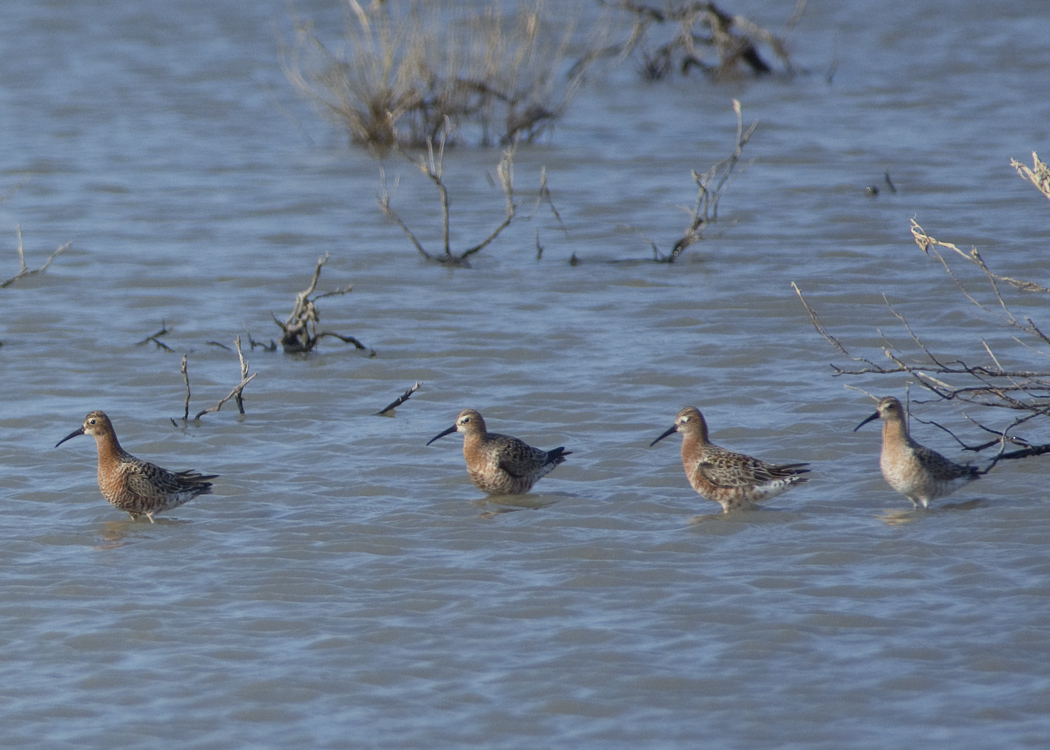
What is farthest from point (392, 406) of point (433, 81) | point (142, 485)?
point (433, 81)

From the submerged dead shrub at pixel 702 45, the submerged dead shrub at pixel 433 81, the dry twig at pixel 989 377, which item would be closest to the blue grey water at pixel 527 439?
the dry twig at pixel 989 377

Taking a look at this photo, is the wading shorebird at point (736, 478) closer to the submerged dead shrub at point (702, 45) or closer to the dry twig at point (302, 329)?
the dry twig at point (302, 329)

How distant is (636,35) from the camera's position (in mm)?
18547

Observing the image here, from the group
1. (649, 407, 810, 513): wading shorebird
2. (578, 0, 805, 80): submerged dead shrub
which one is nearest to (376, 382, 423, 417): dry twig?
(649, 407, 810, 513): wading shorebird

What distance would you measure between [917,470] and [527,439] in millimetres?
2366

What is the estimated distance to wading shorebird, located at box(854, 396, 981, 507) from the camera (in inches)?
275

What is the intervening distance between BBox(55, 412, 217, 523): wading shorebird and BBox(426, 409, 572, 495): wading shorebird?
51.0 inches

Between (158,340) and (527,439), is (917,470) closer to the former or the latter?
(527,439)

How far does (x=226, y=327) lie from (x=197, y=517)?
12.2ft

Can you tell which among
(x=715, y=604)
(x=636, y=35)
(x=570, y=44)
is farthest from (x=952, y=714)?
(x=570, y=44)

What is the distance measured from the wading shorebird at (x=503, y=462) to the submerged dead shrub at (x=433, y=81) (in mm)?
8132

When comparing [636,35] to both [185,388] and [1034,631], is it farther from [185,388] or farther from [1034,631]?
[1034,631]

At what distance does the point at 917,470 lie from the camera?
698 cm

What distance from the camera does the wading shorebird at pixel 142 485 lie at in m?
7.20
